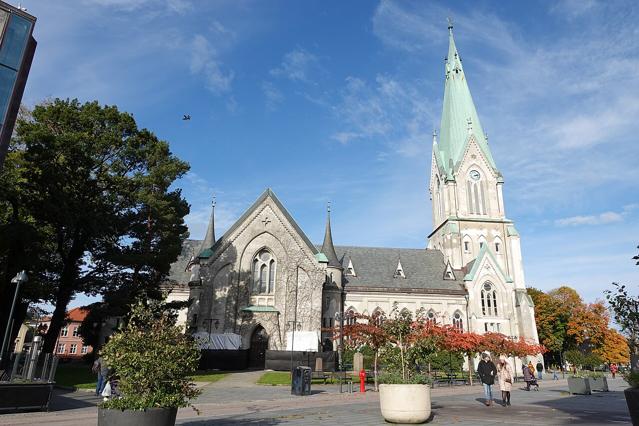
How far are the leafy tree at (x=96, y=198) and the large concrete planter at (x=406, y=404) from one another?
779 inches

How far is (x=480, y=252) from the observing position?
49906 mm

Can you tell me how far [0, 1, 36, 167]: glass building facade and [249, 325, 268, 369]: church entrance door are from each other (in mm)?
22855

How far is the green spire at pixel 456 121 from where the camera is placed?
188 ft

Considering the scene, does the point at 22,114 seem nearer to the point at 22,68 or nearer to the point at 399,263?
the point at 22,68

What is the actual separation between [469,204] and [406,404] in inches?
1880

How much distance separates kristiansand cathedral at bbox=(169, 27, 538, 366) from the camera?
37219mm

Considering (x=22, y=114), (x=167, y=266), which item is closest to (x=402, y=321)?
(x=167, y=266)

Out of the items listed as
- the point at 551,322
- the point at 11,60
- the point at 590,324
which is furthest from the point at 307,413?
the point at 590,324

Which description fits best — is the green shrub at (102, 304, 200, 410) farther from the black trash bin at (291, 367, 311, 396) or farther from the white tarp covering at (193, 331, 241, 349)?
the white tarp covering at (193, 331, 241, 349)

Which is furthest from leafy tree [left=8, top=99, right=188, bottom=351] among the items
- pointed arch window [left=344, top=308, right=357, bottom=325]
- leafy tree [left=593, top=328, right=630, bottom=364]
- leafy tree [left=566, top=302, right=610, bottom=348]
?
leafy tree [left=593, top=328, right=630, bottom=364]

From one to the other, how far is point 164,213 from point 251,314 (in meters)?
13.4

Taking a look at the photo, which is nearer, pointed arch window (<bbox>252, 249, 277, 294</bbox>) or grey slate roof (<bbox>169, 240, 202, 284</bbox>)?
pointed arch window (<bbox>252, 249, 277, 294</bbox>)

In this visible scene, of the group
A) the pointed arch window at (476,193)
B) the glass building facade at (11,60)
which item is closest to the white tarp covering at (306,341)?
the glass building facade at (11,60)

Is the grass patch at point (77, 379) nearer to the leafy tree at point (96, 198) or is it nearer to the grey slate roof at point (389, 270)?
the leafy tree at point (96, 198)
